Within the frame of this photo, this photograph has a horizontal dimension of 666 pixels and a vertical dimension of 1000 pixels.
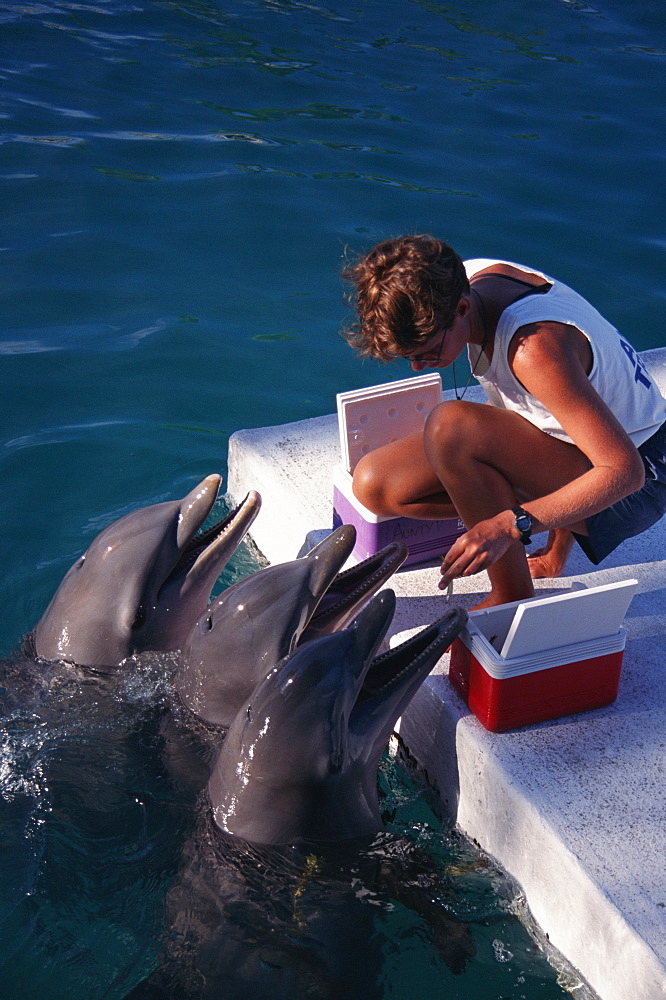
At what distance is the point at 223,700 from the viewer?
3328 mm

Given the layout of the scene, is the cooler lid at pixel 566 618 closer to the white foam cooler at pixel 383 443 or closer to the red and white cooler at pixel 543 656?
the red and white cooler at pixel 543 656

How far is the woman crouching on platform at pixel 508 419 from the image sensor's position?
3.12 metres

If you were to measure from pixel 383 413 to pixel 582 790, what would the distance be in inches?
66.8

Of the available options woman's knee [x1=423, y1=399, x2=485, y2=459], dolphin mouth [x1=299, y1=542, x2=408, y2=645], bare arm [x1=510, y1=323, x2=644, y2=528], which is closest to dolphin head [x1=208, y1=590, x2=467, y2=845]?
dolphin mouth [x1=299, y1=542, x2=408, y2=645]

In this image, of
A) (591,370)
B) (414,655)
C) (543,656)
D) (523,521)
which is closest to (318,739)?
(414,655)

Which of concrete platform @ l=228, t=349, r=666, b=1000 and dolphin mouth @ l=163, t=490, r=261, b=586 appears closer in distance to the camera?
concrete platform @ l=228, t=349, r=666, b=1000

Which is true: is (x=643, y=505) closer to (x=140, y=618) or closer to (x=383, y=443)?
(x=383, y=443)

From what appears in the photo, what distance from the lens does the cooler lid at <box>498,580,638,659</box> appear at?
2961mm

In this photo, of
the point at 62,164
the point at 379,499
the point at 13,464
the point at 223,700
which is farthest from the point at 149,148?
the point at 223,700

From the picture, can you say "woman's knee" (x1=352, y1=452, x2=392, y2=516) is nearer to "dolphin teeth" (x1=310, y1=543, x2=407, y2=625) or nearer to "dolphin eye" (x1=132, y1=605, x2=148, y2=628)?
"dolphin teeth" (x1=310, y1=543, x2=407, y2=625)

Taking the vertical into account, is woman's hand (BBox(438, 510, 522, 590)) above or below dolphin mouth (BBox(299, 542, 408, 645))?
above

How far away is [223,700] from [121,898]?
675 mm

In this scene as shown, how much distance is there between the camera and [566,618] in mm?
3018

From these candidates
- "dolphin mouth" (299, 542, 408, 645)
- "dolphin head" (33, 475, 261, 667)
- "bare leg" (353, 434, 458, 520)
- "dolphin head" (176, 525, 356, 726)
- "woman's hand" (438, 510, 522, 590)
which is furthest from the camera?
"bare leg" (353, 434, 458, 520)
